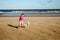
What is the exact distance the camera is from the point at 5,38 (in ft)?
35.1

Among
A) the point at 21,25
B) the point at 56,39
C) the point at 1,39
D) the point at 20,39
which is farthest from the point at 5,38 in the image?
the point at 21,25

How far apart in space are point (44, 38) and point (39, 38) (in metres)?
0.32

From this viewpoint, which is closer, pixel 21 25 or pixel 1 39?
pixel 1 39

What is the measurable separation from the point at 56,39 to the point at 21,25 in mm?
5300

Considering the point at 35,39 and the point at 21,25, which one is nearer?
the point at 35,39

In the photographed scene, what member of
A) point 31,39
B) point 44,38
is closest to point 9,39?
point 31,39

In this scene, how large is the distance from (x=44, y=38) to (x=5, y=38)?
257 centimetres

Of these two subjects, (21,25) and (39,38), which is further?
(21,25)

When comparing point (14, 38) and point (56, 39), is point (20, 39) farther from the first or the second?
point (56, 39)

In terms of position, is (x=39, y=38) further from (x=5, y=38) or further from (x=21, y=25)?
(x=21, y=25)

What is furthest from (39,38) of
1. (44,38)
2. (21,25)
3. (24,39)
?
(21,25)

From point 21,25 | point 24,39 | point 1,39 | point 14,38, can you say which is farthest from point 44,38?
point 21,25

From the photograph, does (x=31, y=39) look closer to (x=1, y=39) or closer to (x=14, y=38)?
(x=14, y=38)

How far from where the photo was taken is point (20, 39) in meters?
10.4
